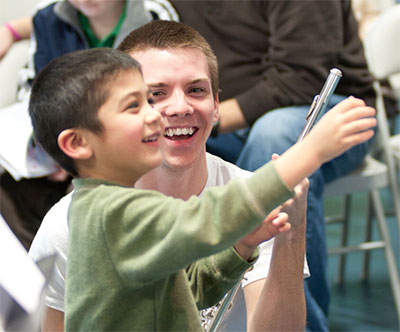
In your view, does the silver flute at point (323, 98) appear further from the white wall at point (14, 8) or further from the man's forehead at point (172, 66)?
the white wall at point (14, 8)

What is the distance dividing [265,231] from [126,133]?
168mm

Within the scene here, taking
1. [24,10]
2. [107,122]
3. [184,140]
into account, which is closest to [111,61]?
[107,122]

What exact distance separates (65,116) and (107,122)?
47 mm

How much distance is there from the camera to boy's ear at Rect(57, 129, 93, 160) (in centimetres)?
72

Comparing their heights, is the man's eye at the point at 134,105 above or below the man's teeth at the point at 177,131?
above

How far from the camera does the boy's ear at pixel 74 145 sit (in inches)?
28.5

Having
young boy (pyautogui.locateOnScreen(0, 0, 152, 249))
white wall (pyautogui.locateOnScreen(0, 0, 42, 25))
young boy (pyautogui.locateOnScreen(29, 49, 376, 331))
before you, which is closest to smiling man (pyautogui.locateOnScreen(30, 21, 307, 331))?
young boy (pyautogui.locateOnScreen(29, 49, 376, 331))

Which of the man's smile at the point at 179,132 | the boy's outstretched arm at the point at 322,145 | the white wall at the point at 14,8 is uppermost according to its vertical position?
the boy's outstretched arm at the point at 322,145

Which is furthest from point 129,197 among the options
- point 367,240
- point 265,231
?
point 367,240

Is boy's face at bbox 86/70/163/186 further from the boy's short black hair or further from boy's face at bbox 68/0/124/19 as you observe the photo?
boy's face at bbox 68/0/124/19

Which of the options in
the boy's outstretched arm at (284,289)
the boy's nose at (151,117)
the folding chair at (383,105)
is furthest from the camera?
the folding chair at (383,105)

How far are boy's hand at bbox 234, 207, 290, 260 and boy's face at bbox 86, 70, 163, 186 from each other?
122 mm

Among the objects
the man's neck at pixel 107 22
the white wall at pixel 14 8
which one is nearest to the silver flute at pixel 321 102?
Answer: the man's neck at pixel 107 22

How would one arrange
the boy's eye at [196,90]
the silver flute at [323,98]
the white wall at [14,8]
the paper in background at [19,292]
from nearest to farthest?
the paper in background at [19,292] → the silver flute at [323,98] → the boy's eye at [196,90] → the white wall at [14,8]
